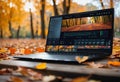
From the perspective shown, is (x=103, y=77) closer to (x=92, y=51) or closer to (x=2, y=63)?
(x=92, y=51)

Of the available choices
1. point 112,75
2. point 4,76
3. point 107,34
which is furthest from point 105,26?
point 4,76

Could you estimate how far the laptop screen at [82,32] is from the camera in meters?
2.30

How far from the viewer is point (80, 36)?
2.47 m

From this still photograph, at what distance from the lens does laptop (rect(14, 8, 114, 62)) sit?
227 centimetres

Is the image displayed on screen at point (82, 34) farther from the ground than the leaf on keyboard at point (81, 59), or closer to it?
farther from the ground

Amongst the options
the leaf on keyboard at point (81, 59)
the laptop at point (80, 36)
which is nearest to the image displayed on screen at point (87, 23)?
the laptop at point (80, 36)

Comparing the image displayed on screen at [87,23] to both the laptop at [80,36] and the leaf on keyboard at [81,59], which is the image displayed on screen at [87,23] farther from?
the leaf on keyboard at [81,59]

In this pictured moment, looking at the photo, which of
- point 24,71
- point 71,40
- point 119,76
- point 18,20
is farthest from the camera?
point 18,20

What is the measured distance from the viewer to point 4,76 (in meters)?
1.74

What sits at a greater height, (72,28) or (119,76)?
(72,28)

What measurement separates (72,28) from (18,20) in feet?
93.0

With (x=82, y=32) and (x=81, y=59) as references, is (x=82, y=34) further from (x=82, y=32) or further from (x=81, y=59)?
(x=81, y=59)

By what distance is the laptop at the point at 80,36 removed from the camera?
2.27 m

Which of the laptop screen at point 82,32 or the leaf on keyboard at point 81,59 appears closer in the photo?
the leaf on keyboard at point 81,59
